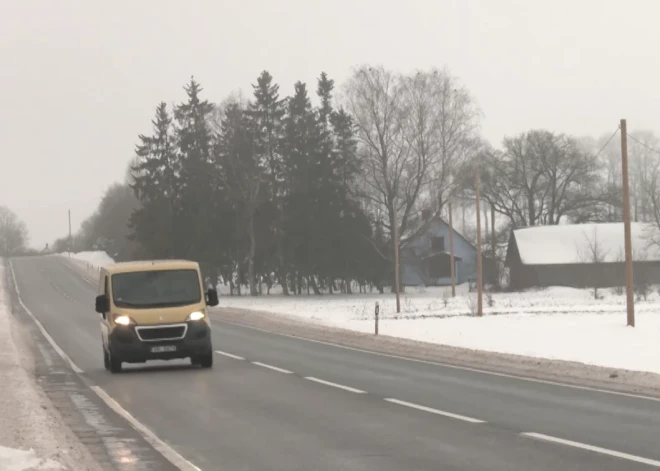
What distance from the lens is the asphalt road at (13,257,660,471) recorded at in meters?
9.30

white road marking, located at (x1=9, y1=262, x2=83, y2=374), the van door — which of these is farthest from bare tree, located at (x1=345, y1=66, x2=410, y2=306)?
the van door

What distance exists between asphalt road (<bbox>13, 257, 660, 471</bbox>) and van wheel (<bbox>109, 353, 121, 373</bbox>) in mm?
284

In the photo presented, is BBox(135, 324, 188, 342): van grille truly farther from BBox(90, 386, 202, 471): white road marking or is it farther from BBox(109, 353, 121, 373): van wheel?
BBox(90, 386, 202, 471): white road marking

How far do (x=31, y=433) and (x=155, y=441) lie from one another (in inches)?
51.5

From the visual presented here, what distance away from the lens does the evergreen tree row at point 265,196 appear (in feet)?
241

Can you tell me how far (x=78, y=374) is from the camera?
20.2 metres

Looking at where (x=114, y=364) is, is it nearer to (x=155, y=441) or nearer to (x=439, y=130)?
(x=155, y=441)

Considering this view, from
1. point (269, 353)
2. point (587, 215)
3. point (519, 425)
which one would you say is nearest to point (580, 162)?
point (587, 215)

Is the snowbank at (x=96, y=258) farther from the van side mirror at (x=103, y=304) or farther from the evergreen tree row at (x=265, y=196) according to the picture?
the van side mirror at (x=103, y=304)

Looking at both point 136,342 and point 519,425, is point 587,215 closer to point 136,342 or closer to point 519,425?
point 136,342

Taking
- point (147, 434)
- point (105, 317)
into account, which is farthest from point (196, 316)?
point (147, 434)

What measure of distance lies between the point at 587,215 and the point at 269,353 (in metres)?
72.8

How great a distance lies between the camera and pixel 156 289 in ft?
66.5

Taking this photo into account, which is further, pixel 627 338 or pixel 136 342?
pixel 627 338
